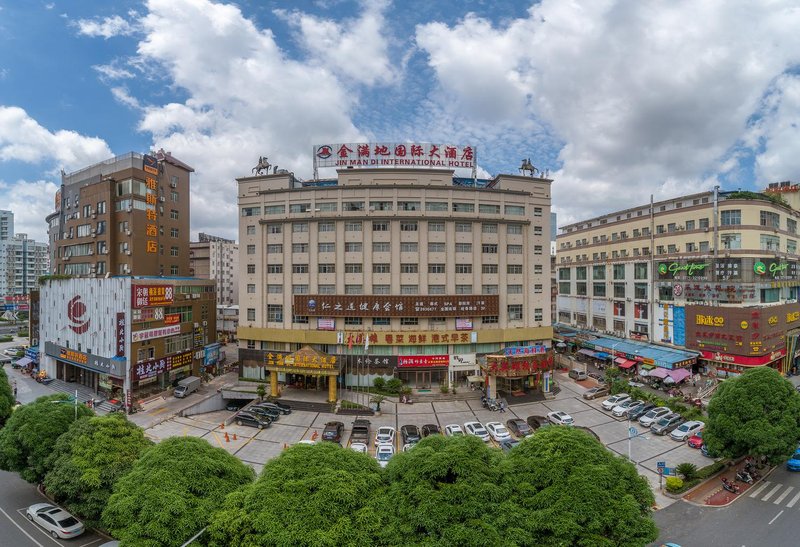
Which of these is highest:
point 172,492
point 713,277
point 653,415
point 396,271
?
point 396,271

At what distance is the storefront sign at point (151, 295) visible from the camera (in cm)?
4569

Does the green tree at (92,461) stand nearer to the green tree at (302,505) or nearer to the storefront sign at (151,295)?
the green tree at (302,505)

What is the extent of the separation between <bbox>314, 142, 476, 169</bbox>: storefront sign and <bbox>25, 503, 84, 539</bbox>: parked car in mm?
43921

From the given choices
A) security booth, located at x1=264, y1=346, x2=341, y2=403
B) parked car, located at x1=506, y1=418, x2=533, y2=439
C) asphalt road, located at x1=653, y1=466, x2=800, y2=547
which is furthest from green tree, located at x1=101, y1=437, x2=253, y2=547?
parked car, located at x1=506, y1=418, x2=533, y2=439

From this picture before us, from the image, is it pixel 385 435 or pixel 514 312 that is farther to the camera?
pixel 514 312

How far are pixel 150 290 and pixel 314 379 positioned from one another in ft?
76.9

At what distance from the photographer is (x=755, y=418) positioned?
2756 centimetres

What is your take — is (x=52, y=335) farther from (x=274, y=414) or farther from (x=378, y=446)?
(x=378, y=446)

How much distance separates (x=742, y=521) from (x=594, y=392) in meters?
24.1

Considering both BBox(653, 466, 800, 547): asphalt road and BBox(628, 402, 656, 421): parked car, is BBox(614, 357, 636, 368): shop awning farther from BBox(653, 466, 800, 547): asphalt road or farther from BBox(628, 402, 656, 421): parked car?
Result: BBox(653, 466, 800, 547): asphalt road

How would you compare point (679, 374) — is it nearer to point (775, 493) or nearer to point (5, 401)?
point (775, 493)

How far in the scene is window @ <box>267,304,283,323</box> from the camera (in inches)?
2047

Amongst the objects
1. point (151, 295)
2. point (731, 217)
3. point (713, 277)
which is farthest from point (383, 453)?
point (731, 217)

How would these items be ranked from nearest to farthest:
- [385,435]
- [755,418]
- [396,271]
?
[755,418]
[385,435]
[396,271]
